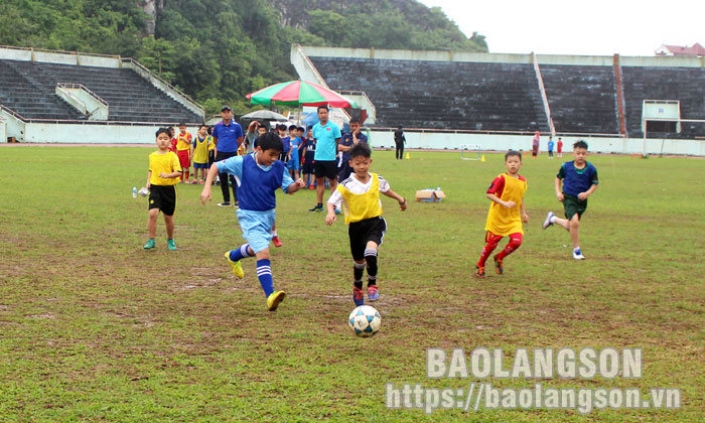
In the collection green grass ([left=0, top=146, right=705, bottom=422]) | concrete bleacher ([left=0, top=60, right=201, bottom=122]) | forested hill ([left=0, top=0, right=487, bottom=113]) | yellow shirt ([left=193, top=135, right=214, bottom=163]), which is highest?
forested hill ([left=0, top=0, right=487, bottom=113])

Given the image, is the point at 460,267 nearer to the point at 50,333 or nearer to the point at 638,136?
the point at 50,333

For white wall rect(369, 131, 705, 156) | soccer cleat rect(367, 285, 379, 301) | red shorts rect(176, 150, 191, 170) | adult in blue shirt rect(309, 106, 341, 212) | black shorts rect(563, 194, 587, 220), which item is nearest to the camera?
soccer cleat rect(367, 285, 379, 301)

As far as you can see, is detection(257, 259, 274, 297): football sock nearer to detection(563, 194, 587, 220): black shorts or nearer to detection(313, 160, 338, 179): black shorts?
detection(563, 194, 587, 220): black shorts

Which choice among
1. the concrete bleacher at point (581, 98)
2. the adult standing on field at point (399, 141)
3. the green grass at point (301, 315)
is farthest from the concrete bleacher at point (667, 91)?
the green grass at point (301, 315)

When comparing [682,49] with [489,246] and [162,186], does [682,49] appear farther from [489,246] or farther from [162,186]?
[162,186]

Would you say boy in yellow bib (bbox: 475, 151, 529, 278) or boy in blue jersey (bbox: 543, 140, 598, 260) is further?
boy in blue jersey (bbox: 543, 140, 598, 260)

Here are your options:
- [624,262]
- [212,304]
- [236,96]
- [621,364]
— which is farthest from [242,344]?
[236,96]

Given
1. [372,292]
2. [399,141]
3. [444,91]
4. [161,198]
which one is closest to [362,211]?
[372,292]

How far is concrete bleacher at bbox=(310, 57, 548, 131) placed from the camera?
188 feet

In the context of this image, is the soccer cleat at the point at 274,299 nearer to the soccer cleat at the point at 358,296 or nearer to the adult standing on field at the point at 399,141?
the soccer cleat at the point at 358,296

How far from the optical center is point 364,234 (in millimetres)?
7984

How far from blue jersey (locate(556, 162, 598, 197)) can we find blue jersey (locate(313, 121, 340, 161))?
601 centimetres

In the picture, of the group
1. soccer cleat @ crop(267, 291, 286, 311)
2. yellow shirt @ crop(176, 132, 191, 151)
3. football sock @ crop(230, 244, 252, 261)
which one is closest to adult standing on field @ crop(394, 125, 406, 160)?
yellow shirt @ crop(176, 132, 191, 151)

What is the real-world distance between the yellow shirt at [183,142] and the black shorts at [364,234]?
14.5 m
